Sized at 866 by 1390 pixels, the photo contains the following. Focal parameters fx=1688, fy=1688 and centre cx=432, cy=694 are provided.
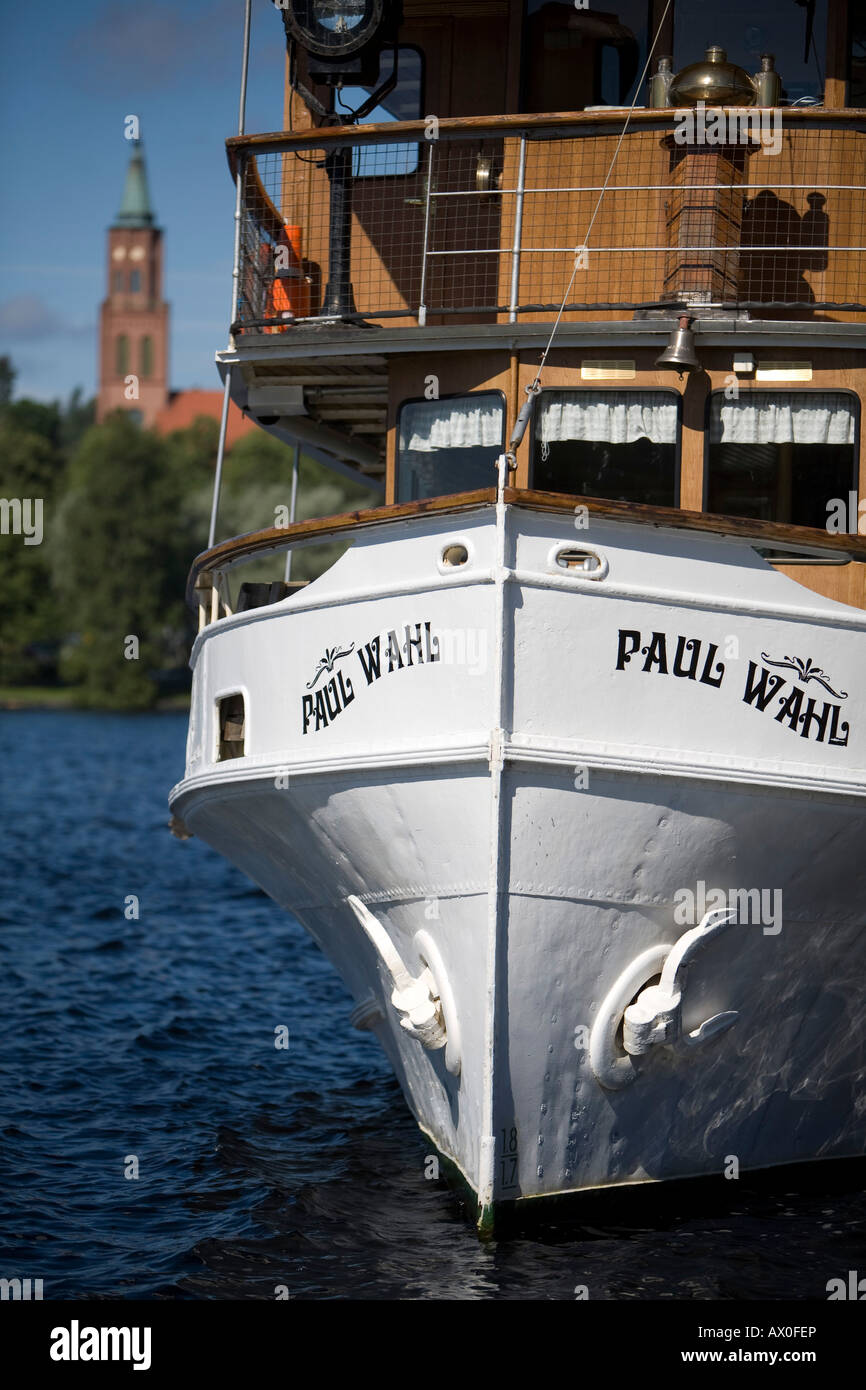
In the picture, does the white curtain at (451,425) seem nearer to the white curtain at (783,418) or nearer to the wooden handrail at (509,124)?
the white curtain at (783,418)

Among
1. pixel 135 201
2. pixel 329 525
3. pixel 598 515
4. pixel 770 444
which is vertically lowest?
pixel 598 515

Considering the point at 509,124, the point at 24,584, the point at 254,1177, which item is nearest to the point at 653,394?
the point at 509,124

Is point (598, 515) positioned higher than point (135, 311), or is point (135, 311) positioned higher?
point (135, 311)

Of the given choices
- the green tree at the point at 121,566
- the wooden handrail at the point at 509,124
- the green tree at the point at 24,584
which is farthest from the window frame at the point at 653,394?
the green tree at the point at 24,584

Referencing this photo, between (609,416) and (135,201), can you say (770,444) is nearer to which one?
(609,416)

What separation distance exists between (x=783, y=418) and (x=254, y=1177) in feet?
16.7

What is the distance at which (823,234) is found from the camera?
9062 mm

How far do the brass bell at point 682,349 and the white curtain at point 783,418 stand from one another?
512mm

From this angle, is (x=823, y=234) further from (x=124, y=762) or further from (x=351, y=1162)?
(x=124, y=762)

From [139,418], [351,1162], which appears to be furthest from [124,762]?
[139,418]

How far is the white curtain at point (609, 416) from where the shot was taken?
28.6ft

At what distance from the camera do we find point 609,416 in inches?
344

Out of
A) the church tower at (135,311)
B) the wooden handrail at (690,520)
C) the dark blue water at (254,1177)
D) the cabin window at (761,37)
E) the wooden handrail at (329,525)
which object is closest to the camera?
the wooden handrail at (690,520)

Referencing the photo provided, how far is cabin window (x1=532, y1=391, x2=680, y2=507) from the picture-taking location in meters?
8.70
